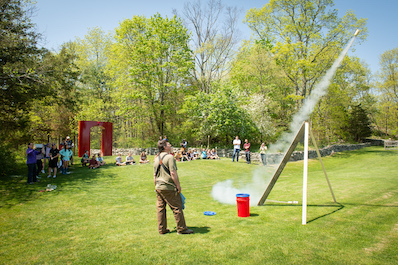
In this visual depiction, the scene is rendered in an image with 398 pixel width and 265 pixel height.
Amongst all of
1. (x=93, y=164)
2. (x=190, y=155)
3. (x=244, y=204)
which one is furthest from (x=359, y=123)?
(x=244, y=204)

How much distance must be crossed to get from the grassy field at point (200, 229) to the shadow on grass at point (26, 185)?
80 millimetres

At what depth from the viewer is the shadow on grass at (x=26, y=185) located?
10453 millimetres

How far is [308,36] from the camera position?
3425cm

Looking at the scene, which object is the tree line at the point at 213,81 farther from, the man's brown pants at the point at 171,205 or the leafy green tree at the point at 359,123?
the man's brown pants at the point at 171,205

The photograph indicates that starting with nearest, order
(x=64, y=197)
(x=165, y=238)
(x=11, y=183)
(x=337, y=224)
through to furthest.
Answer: (x=165, y=238) → (x=337, y=224) → (x=64, y=197) → (x=11, y=183)

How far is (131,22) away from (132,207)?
3281 cm

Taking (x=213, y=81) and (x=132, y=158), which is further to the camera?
(x=213, y=81)

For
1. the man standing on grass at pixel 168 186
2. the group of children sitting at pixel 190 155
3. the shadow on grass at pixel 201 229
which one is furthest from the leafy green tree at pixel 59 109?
the shadow on grass at pixel 201 229

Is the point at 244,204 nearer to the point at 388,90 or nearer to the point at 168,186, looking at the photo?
the point at 168,186

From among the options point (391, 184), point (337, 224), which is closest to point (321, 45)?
point (391, 184)

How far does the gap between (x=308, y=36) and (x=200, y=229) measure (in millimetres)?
34822

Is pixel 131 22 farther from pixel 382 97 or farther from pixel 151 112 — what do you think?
pixel 382 97

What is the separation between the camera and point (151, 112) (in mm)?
34500

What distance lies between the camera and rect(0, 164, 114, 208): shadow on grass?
10453 millimetres
